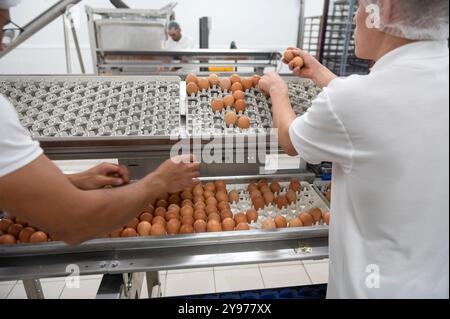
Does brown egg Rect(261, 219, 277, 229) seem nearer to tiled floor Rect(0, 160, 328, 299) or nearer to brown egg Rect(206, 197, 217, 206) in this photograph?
brown egg Rect(206, 197, 217, 206)

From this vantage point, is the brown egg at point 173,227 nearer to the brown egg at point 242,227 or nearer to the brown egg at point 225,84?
the brown egg at point 242,227

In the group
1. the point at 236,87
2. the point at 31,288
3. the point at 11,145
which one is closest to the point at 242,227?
the point at 236,87

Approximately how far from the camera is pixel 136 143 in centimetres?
118

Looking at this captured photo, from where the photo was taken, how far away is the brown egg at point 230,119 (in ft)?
4.18

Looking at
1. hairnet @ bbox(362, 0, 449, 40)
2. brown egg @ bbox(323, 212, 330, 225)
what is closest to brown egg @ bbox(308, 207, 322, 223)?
brown egg @ bbox(323, 212, 330, 225)

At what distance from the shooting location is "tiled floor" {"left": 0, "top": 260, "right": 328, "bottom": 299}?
7.48ft

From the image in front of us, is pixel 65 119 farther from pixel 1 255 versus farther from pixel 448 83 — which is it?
pixel 448 83

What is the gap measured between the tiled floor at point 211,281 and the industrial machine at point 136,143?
1.06 metres

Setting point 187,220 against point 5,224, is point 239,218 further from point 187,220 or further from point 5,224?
point 5,224

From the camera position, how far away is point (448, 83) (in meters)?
0.67

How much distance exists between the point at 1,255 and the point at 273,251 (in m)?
0.99

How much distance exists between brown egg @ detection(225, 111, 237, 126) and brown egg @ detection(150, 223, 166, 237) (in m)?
0.50

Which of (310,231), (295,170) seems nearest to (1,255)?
(310,231)

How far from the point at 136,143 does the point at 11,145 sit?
53 cm
